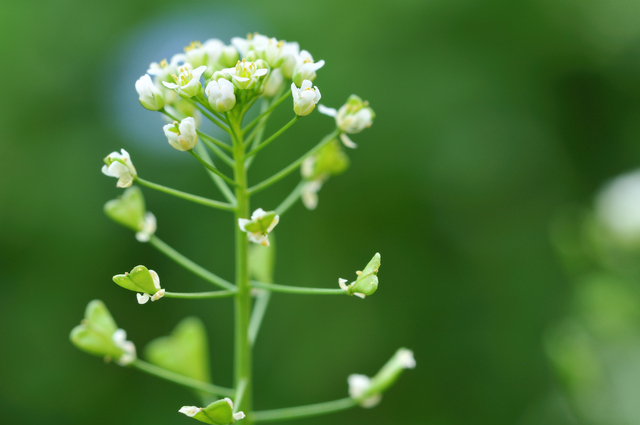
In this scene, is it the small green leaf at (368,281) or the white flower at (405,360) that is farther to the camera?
the white flower at (405,360)

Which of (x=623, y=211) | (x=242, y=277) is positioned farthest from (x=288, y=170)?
(x=623, y=211)

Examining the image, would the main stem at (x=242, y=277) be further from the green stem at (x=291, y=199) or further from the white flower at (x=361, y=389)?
the white flower at (x=361, y=389)

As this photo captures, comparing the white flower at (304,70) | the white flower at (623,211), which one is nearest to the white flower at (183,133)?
the white flower at (304,70)

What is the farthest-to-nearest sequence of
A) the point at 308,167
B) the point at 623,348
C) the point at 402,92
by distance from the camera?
the point at 402,92, the point at 623,348, the point at 308,167

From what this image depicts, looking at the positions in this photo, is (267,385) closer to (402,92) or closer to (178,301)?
(178,301)

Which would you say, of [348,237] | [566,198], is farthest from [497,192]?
[348,237]

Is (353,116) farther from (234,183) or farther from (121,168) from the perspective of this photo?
(121,168)
